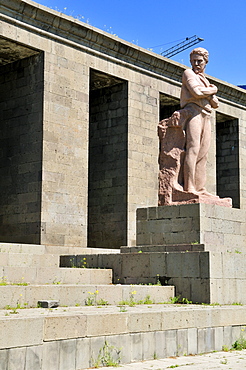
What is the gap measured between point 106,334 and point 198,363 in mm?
1471

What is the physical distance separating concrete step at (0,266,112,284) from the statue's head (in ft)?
18.2

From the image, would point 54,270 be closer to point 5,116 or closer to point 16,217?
point 16,217

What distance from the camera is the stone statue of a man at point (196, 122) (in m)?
14.3

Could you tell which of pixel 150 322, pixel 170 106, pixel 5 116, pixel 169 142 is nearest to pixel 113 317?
pixel 150 322

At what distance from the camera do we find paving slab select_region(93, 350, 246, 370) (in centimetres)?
813

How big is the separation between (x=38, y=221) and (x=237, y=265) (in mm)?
8567

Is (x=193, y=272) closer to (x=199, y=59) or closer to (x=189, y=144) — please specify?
(x=189, y=144)

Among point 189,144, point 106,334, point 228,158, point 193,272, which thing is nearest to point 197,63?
point 189,144

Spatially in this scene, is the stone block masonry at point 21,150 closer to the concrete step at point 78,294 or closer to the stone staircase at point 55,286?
the stone staircase at point 55,286

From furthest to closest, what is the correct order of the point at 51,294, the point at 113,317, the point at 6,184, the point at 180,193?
the point at 6,184 → the point at 180,193 → the point at 51,294 → the point at 113,317

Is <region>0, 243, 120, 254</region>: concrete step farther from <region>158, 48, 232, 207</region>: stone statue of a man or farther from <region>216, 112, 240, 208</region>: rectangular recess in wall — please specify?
<region>216, 112, 240, 208</region>: rectangular recess in wall

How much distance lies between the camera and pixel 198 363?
8562mm

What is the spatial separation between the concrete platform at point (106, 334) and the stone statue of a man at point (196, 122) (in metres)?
4.35

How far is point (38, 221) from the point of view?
63.1 feet
